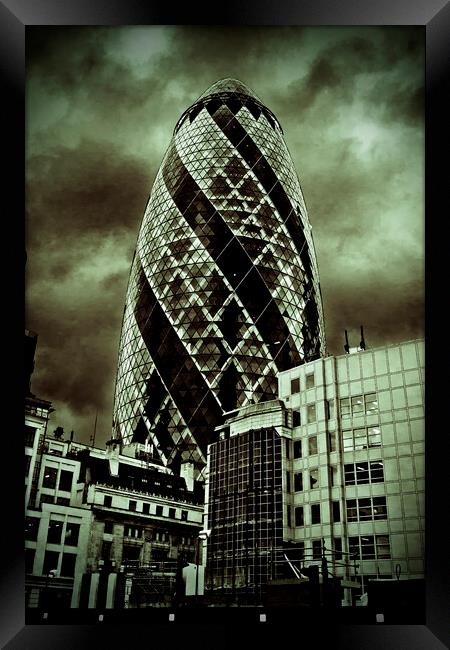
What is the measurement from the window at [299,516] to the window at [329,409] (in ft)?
5.09

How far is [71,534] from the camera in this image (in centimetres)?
993

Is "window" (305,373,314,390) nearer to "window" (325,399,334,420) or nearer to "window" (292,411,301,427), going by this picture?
"window" (292,411,301,427)

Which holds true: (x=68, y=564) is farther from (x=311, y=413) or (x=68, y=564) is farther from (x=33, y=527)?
(x=311, y=413)

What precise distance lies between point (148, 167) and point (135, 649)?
6.95m

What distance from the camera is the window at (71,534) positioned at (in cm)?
955

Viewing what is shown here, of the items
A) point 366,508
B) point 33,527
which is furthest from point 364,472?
point 33,527

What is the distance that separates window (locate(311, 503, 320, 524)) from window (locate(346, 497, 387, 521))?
64 centimetres

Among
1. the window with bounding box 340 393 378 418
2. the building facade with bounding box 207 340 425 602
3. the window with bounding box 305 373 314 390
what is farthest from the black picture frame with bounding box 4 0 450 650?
the window with bounding box 305 373 314 390

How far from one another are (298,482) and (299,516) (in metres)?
0.54

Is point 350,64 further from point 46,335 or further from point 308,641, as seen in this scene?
point 308,641

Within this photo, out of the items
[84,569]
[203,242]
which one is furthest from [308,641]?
[203,242]

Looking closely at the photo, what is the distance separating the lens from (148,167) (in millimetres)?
9906

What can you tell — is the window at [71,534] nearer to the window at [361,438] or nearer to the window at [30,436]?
the window at [30,436]
